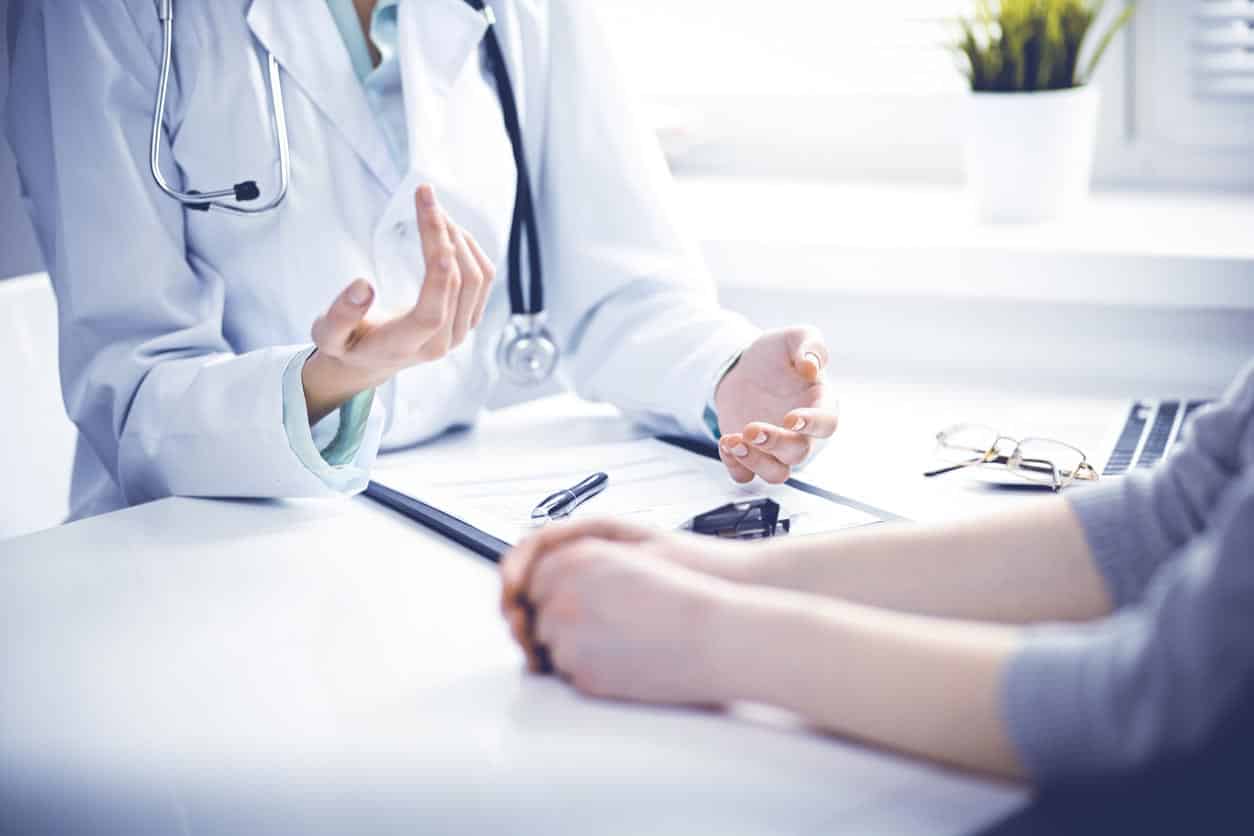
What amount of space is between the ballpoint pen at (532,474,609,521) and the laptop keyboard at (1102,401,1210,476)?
1.25 feet

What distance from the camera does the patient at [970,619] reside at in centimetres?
53

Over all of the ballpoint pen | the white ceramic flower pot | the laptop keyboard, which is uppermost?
the white ceramic flower pot

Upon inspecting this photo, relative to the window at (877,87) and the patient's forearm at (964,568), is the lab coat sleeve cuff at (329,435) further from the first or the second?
the window at (877,87)

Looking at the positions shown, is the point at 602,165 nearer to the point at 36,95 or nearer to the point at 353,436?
the point at 353,436

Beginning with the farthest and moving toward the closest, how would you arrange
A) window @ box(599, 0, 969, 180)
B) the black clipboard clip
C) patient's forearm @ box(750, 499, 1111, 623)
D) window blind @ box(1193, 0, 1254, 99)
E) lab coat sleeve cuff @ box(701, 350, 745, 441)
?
window @ box(599, 0, 969, 180) → window blind @ box(1193, 0, 1254, 99) → lab coat sleeve cuff @ box(701, 350, 745, 441) → the black clipboard clip → patient's forearm @ box(750, 499, 1111, 623)

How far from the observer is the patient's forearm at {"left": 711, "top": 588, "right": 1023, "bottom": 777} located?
584 millimetres

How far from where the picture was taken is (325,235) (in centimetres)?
116

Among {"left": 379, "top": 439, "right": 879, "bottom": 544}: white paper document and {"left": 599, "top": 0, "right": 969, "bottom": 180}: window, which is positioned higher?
{"left": 599, "top": 0, "right": 969, "bottom": 180}: window

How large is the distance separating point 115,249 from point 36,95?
16cm

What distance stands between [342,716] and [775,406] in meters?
0.52

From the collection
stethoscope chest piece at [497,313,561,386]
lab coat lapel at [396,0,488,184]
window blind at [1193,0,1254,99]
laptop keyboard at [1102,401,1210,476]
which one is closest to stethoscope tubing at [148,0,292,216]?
lab coat lapel at [396,0,488,184]

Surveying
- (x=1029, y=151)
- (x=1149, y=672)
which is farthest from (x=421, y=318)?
(x=1029, y=151)

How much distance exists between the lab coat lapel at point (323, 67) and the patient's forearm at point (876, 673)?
2.25ft

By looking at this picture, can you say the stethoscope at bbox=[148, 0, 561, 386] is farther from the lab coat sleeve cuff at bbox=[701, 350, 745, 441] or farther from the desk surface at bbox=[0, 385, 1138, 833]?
the desk surface at bbox=[0, 385, 1138, 833]
